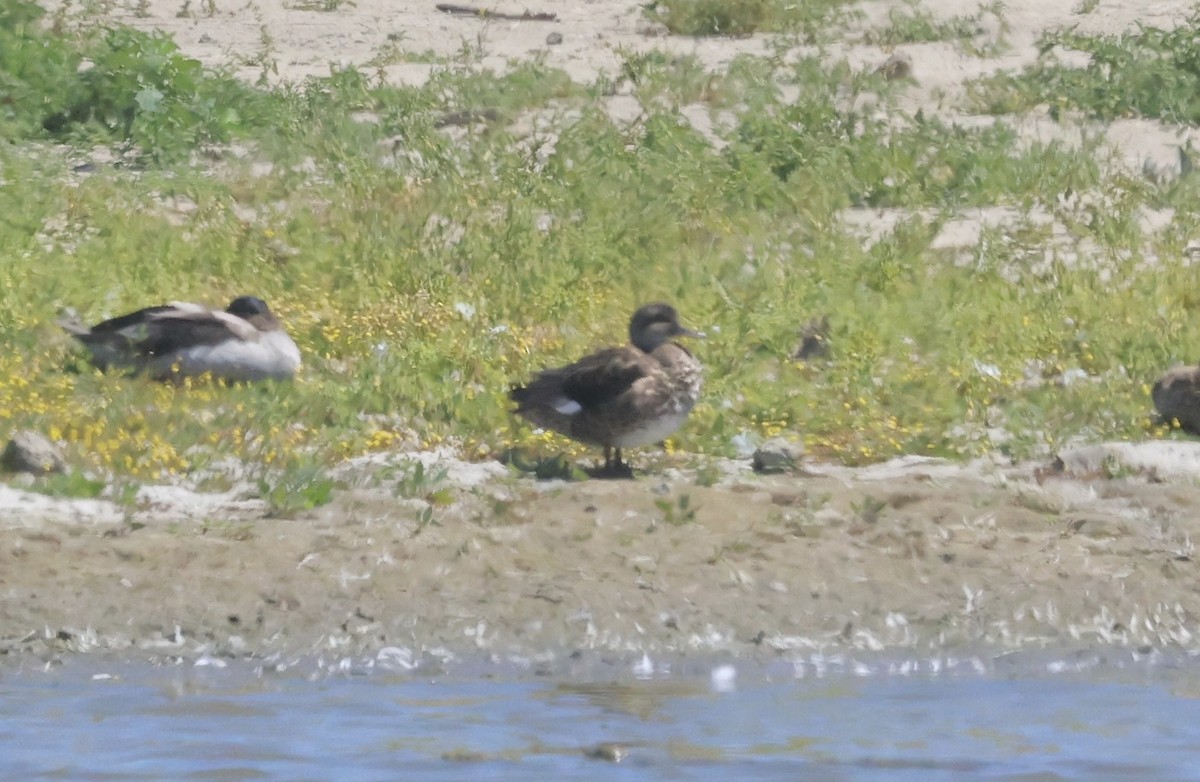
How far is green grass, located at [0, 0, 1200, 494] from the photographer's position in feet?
33.6

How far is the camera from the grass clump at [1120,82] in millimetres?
15992

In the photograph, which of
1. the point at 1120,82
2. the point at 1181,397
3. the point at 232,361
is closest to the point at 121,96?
the point at 232,361

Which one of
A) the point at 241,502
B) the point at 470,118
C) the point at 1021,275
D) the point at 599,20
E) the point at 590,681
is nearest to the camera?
the point at 590,681

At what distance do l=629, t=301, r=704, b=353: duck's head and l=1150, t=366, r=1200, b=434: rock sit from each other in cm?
205

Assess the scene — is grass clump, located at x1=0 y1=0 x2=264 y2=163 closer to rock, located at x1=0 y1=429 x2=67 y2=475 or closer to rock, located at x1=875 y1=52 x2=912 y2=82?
rock, located at x1=875 y1=52 x2=912 y2=82

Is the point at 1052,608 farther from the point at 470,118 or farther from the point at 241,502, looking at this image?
the point at 470,118

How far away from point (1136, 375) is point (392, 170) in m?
5.23

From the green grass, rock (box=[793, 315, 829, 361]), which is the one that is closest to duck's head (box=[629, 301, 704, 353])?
the green grass

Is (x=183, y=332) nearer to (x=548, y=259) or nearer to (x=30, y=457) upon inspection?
(x=30, y=457)

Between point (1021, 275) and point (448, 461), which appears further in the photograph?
point (1021, 275)

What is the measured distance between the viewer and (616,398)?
364 inches

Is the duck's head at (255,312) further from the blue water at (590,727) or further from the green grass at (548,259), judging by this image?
the blue water at (590,727)

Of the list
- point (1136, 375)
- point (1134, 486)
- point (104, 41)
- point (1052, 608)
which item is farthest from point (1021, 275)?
point (104, 41)

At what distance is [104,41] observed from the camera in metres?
16.1
